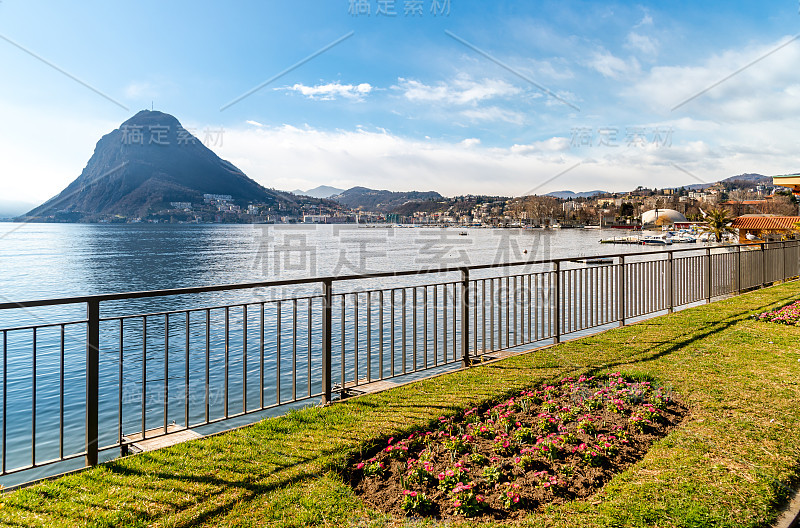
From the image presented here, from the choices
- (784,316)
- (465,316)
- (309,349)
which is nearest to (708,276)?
(784,316)

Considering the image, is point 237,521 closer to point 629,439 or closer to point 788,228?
point 629,439

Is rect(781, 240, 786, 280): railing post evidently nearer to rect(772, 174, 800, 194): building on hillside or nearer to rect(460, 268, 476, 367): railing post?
rect(772, 174, 800, 194): building on hillside

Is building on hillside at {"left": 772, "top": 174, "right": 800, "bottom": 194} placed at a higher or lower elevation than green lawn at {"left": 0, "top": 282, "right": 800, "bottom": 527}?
higher

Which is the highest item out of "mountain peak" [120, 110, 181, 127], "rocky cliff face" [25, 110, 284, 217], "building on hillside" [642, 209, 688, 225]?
"mountain peak" [120, 110, 181, 127]

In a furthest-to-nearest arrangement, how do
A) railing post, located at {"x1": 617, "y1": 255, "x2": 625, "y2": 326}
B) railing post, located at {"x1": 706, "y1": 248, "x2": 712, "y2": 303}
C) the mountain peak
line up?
1. the mountain peak
2. railing post, located at {"x1": 706, "y1": 248, "x2": 712, "y2": 303}
3. railing post, located at {"x1": 617, "y1": 255, "x2": 625, "y2": 326}

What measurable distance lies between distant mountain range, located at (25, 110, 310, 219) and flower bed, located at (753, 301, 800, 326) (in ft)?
391

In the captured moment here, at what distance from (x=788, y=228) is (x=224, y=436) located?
3836 cm

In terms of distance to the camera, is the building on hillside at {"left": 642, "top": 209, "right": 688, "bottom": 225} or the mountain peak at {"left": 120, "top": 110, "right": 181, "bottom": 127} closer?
the mountain peak at {"left": 120, "top": 110, "right": 181, "bottom": 127}

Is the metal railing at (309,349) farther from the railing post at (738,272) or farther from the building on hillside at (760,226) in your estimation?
the building on hillside at (760,226)

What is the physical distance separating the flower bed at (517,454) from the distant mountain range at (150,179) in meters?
121

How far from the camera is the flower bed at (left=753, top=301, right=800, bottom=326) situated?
768 centimetres

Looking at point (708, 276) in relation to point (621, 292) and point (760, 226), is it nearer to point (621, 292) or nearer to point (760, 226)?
point (621, 292)

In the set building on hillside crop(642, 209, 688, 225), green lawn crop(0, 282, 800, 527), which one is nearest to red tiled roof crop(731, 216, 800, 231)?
green lawn crop(0, 282, 800, 527)

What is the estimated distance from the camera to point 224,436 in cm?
370
